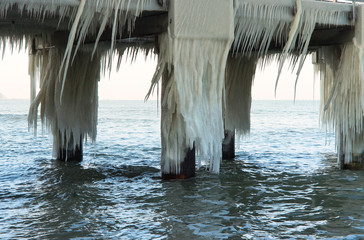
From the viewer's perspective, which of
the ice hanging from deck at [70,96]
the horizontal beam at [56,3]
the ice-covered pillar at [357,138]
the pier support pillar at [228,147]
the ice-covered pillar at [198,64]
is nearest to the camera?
the horizontal beam at [56,3]

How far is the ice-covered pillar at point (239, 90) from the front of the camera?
11734mm

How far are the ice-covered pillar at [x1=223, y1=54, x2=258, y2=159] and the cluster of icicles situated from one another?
0.07ft

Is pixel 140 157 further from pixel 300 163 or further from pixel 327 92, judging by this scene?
pixel 327 92

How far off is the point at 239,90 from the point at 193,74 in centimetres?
439

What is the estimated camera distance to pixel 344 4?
31.0 ft

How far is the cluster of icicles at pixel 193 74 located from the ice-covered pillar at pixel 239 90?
2 cm

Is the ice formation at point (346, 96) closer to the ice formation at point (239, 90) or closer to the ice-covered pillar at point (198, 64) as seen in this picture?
the ice formation at point (239, 90)

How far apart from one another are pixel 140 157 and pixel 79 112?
3.19 meters

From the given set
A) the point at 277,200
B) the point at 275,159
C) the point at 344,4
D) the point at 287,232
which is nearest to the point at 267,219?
the point at 287,232

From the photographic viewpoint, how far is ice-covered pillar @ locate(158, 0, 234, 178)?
755 centimetres

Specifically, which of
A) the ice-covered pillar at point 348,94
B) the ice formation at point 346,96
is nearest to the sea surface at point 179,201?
the ice-covered pillar at point 348,94

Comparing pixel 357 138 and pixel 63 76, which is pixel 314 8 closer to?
pixel 357 138

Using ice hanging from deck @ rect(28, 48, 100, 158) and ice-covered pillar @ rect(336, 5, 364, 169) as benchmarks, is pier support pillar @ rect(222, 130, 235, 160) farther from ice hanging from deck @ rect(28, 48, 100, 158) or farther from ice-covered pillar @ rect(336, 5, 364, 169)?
ice hanging from deck @ rect(28, 48, 100, 158)

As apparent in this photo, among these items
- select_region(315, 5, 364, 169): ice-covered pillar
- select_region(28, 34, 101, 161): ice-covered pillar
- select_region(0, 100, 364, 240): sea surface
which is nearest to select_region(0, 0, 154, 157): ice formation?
select_region(28, 34, 101, 161): ice-covered pillar
